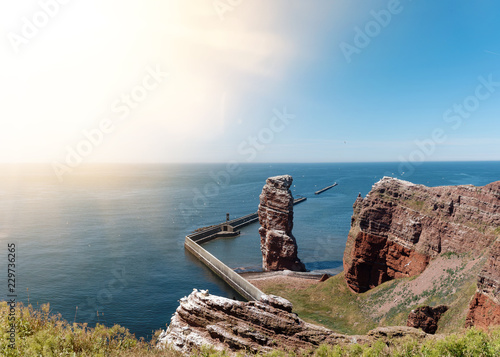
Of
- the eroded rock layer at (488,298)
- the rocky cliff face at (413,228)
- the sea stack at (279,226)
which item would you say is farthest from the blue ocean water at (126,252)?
the eroded rock layer at (488,298)

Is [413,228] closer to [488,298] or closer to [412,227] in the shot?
[412,227]

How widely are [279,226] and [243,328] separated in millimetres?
42221

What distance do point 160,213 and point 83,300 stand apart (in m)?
72.5

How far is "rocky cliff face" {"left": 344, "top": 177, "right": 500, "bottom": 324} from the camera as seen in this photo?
1265 inches

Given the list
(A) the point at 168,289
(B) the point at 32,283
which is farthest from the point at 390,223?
(B) the point at 32,283

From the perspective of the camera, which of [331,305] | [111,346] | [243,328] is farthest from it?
[331,305]

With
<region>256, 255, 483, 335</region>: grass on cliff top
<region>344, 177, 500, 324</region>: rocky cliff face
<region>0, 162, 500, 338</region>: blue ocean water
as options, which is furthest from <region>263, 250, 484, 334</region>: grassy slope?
<region>0, 162, 500, 338</region>: blue ocean water

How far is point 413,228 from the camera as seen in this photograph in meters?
36.8

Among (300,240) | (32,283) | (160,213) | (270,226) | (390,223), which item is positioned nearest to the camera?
(390,223)

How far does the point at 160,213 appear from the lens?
120000 mm

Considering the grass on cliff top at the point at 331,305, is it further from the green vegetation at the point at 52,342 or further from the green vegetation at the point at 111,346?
the green vegetation at the point at 52,342

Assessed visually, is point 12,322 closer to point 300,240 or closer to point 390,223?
point 390,223

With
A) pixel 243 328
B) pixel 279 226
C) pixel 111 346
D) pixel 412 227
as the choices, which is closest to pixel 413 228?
pixel 412 227

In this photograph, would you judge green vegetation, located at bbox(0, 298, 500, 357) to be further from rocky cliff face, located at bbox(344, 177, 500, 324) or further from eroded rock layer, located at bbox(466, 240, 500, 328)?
rocky cliff face, located at bbox(344, 177, 500, 324)
